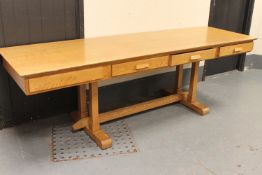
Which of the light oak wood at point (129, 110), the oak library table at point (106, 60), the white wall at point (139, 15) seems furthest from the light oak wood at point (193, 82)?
the white wall at point (139, 15)

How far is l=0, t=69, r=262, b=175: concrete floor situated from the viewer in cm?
230

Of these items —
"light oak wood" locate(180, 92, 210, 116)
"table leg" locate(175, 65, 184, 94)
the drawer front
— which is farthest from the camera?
"table leg" locate(175, 65, 184, 94)

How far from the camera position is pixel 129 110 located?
2934 millimetres

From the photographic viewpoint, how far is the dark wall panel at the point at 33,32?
97.3 inches

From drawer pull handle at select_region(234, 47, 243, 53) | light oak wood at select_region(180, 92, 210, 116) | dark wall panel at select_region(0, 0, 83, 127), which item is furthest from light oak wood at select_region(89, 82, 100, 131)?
drawer pull handle at select_region(234, 47, 243, 53)

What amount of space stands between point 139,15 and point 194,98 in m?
1.01

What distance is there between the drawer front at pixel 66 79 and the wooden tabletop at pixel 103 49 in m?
0.04

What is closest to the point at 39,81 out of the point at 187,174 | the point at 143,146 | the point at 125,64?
the point at 125,64

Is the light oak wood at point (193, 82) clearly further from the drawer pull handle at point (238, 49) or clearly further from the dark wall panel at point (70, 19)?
the dark wall panel at point (70, 19)

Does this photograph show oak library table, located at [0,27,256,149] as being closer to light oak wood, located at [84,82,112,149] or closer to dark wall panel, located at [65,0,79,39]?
light oak wood, located at [84,82,112,149]

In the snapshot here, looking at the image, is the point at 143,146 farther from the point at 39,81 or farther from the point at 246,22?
the point at 246,22

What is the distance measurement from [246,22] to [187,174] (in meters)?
2.68

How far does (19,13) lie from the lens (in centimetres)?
248

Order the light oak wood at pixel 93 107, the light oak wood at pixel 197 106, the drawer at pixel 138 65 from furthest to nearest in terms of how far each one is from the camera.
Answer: the light oak wood at pixel 197 106
the light oak wood at pixel 93 107
the drawer at pixel 138 65
